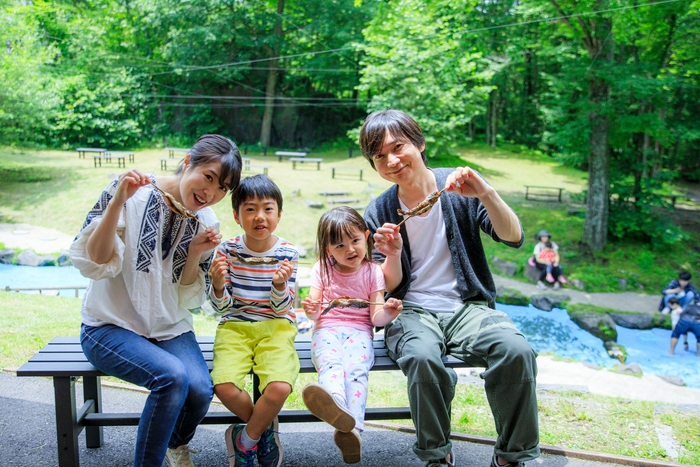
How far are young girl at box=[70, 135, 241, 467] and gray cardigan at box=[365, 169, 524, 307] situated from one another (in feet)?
2.44

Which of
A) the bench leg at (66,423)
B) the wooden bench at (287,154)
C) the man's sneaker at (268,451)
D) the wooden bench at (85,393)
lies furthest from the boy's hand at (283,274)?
the wooden bench at (287,154)

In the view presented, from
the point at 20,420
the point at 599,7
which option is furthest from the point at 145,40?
the point at 20,420

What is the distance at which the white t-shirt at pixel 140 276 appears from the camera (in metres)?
2.02

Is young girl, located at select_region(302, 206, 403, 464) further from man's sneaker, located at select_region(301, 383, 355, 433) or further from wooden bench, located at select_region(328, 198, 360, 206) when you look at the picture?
wooden bench, located at select_region(328, 198, 360, 206)

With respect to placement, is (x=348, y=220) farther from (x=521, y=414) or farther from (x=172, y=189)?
(x=521, y=414)

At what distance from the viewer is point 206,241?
210 cm

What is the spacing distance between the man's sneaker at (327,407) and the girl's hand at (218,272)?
53cm

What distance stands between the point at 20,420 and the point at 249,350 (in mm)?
1251

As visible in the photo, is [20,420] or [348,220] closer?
[348,220]

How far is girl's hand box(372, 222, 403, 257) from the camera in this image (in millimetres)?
2184

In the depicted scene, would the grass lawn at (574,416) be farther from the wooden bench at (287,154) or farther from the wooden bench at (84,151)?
the wooden bench at (287,154)

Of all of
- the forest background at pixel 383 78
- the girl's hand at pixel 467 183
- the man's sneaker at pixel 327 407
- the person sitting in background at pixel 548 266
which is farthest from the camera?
the forest background at pixel 383 78

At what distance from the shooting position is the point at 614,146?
10734mm

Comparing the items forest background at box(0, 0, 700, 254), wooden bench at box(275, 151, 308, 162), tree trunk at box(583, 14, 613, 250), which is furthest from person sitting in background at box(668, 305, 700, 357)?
wooden bench at box(275, 151, 308, 162)
